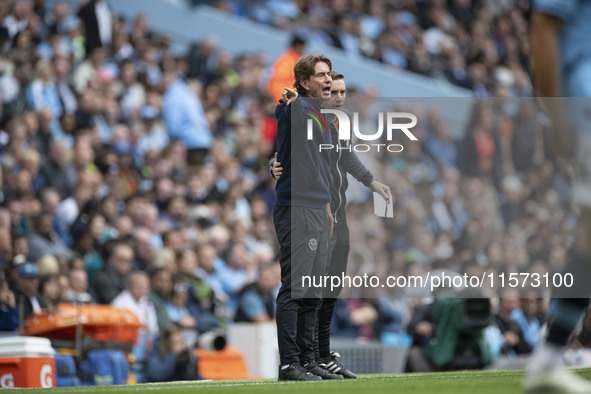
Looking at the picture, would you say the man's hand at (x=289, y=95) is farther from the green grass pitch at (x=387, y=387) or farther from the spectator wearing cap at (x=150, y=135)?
the spectator wearing cap at (x=150, y=135)

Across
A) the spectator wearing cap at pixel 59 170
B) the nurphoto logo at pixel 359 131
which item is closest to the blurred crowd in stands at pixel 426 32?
the spectator wearing cap at pixel 59 170

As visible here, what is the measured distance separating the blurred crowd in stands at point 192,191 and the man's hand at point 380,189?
23cm

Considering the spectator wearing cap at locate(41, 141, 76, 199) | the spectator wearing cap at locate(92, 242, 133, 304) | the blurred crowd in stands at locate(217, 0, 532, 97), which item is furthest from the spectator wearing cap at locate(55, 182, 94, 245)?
the blurred crowd in stands at locate(217, 0, 532, 97)

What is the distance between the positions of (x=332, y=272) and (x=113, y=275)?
3.52 meters

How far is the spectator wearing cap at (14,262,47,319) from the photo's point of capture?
8195mm

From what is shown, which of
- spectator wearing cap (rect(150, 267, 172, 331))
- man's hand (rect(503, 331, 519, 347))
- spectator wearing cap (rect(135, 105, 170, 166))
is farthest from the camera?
spectator wearing cap (rect(135, 105, 170, 166))

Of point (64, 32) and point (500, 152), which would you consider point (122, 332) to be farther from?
point (64, 32)

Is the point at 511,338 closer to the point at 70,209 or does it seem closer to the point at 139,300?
the point at 139,300

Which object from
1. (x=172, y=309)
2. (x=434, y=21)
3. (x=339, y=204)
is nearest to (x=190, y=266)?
(x=172, y=309)

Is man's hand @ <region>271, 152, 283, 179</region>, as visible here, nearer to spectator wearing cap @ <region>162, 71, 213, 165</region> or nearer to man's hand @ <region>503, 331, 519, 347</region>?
man's hand @ <region>503, 331, 519, 347</region>

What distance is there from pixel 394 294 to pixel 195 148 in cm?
545

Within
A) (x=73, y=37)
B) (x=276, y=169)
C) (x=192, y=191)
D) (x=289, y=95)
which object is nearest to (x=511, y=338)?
(x=192, y=191)

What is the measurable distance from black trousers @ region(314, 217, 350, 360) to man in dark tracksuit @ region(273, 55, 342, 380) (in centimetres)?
16

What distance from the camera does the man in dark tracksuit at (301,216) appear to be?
5836 mm
